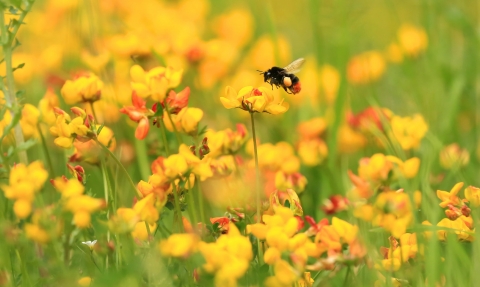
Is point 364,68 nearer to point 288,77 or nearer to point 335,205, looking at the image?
point 288,77

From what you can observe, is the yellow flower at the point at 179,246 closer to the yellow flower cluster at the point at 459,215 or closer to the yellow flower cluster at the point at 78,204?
the yellow flower cluster at the point at 78,204

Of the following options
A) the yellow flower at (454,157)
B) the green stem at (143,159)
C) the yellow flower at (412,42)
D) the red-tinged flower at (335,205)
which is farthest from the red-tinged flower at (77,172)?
the yellow flower at (412,42)

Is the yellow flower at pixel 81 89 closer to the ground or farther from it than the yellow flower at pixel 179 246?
farther from it

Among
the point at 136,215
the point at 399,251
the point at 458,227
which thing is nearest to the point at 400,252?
the point at 399,251

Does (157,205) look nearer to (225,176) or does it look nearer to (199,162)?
(199,162)

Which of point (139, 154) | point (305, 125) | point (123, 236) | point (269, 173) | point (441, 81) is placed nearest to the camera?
point (123, 236)

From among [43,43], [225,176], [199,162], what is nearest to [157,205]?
[199,162]

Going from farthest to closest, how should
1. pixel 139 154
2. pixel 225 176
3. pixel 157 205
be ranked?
pixel 139 154 < pixel 225 176 < pixel 157 205

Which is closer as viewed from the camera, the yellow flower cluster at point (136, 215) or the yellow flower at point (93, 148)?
the yellow flower cluster at point (136, 215)
